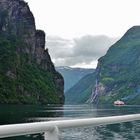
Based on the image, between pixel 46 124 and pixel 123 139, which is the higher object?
pixel 46 124

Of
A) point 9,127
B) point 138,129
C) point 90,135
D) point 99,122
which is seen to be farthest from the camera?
point 138,129

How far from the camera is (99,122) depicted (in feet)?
13.0

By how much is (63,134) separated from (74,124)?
212 millimetres

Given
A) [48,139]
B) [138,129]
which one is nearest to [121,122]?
[138,129]

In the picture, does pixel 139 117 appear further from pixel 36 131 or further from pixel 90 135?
pixel 36 131

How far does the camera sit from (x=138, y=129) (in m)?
4.96

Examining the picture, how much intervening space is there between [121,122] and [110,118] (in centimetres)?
30

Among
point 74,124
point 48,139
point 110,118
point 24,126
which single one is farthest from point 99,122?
point 24,126

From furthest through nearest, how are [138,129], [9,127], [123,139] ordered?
[138,129] → [123,139] → [9,127]

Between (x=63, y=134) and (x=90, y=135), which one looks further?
(x=90, y=135)

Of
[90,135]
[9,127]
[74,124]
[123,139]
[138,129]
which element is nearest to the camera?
[9,127]

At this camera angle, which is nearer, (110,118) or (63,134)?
(63,134)

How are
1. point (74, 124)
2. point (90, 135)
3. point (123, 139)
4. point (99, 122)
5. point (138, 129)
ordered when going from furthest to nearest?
point (138, 129), point (123, 139), point (90, 135), point (99, 122), point (74, 124)

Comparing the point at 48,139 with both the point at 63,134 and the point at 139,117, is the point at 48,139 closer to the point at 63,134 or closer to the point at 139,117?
the point at 63,134
